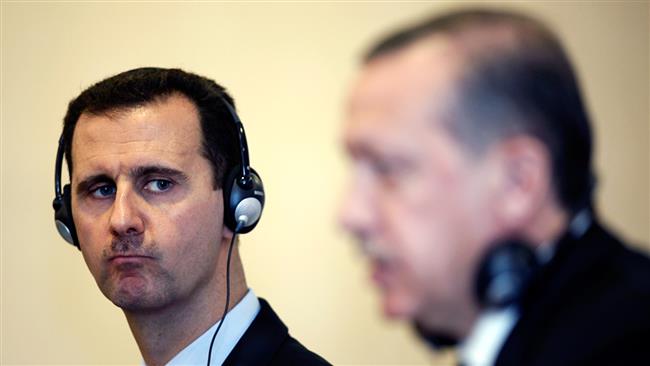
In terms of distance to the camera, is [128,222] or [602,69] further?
[602,69]

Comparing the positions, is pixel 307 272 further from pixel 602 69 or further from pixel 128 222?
pixel 602 69

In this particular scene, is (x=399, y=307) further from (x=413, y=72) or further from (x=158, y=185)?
(x=158, y=185)

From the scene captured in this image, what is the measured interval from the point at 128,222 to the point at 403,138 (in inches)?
30.6

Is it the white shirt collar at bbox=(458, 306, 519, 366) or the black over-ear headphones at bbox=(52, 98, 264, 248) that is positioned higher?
the black over-ear headphones at bbox=(52, 98, 264, 248)

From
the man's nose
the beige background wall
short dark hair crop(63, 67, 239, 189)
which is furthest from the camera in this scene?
the beige background wall

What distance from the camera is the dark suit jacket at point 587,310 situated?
26.0 inches

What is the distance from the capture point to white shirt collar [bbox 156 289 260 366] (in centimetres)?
142

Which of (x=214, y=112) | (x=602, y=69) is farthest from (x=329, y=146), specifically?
(x=602, y=69)

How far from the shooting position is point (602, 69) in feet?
5.82

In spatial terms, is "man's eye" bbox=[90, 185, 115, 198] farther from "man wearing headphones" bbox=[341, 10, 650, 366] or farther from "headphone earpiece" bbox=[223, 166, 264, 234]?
"man wearing headphones" bbox=[341, 10, 650, 366]

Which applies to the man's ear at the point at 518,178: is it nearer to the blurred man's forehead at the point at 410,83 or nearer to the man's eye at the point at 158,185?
the blurred man's forehead at the point at 410,83

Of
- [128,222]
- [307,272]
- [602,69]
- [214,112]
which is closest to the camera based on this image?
[128,222]

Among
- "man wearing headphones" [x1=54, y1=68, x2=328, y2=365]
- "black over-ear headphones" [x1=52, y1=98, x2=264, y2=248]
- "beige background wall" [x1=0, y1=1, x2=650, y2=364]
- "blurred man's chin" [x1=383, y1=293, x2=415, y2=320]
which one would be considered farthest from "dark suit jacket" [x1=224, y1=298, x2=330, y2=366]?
"blurred man's chin" [x1=383, y1=293, x2=415, y2=320]

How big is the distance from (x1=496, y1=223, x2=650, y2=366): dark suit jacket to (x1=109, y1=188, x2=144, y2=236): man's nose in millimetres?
807
